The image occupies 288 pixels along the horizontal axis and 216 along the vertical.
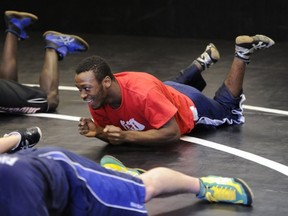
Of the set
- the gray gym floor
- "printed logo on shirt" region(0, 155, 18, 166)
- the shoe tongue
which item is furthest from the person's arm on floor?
the shoe tongue

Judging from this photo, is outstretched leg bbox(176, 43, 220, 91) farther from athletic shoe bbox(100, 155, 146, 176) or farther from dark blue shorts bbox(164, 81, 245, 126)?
athletic shoe bbox(100, 155, 146, 176)

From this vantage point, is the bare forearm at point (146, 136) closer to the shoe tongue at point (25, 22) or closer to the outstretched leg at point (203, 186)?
the outstretched leg at point (203, 186)

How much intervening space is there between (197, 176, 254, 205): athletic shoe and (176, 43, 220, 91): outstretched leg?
87.8 inches

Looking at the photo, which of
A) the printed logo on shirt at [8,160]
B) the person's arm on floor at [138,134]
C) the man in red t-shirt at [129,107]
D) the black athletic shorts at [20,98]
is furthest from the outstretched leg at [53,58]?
the printed logo on shirt at [8,160]

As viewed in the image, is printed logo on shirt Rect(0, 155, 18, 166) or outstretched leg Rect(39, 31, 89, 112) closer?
printed logo on shirt Rect(0, 155, 18, 166)

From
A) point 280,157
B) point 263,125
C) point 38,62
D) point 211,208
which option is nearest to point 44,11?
point 38,62

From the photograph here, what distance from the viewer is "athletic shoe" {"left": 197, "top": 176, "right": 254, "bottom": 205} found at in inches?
187

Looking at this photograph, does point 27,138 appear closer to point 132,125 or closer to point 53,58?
point 132,125

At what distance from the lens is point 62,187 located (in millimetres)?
3914

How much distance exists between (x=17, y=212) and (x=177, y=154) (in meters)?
2.29

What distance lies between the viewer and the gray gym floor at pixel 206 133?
4.92m

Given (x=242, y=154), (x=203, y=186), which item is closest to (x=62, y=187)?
(x=203, y=186)

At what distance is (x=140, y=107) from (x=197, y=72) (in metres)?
1.34

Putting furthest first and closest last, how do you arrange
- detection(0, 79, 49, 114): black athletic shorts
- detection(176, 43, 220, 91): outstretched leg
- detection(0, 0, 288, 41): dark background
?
1. detection(0, 0, 288, 41): dark background
2. detection(176, 43, 220, 91): outstretched leg
3. detection(0, 79, 49, 114): black athletic shorts
